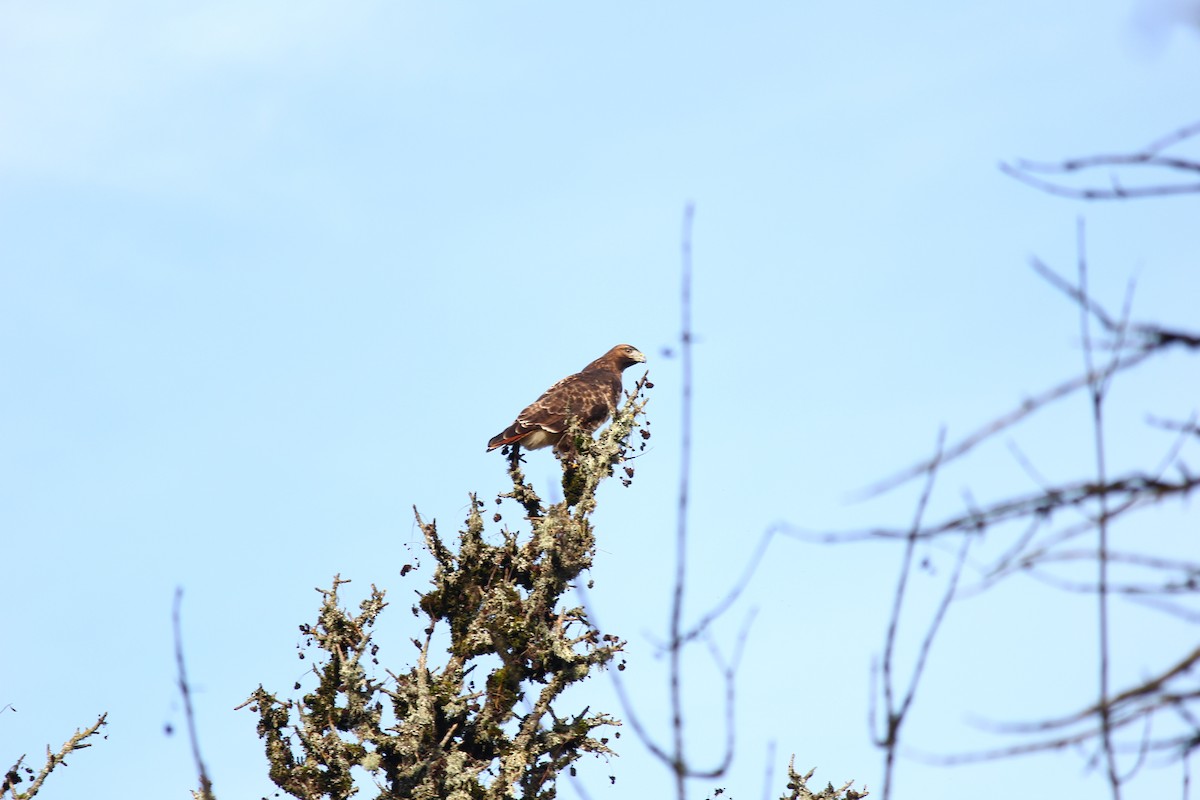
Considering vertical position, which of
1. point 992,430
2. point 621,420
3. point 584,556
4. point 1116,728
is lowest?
point 1116,728

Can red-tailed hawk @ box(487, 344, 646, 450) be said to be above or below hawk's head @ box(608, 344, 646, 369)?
below

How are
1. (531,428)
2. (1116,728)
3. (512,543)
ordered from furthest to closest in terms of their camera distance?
(531,428), (512,543), (1116,728)

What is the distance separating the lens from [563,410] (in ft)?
40.9

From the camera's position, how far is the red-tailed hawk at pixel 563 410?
482 inches

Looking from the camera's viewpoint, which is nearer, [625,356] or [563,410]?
[563,410]

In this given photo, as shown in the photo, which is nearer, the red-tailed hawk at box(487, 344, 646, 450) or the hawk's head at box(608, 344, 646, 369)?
the red-tailed hawk at box(487, 344, 646, 450)

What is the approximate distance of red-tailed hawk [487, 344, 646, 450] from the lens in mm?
12234

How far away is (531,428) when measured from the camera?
12.2 metres

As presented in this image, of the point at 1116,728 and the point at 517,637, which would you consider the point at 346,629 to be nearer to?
the point at 517,637

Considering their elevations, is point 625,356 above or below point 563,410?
above

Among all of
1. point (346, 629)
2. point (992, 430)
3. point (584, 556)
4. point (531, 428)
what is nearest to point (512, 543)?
point (584, 556)

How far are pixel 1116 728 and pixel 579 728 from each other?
6646mm

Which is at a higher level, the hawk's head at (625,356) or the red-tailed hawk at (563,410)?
the hawk's head at (625,356)

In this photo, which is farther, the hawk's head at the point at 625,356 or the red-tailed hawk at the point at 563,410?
the hawk's head at the point at 625,356
